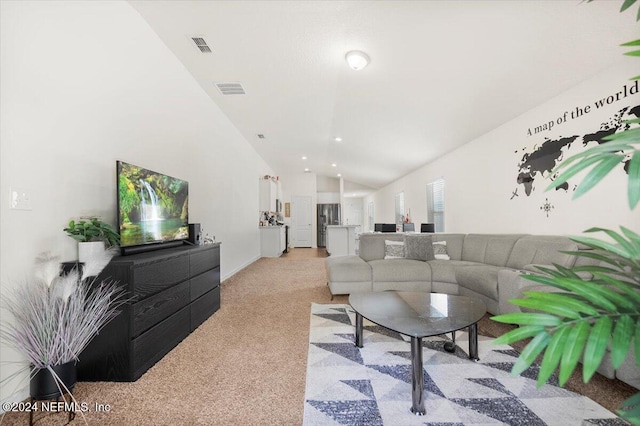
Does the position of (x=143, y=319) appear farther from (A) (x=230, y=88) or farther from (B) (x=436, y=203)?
(B) (x=436, y=203)

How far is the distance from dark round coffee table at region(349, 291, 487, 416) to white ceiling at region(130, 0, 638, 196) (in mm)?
2331

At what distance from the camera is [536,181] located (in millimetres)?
3451

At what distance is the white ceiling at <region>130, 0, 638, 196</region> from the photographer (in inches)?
90.4

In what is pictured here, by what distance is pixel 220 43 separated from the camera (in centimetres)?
304

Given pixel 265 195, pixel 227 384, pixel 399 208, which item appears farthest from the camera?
pixel 399 208

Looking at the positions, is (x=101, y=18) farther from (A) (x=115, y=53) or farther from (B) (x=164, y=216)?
(B) (x=164, y=216)

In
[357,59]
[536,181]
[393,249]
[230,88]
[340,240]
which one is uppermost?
[230,88]

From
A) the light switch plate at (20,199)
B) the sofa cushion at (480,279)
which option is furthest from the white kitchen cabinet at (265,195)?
the light switch plate at (20,199)

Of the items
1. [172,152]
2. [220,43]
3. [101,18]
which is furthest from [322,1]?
[172,152]

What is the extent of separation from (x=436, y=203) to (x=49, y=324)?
20.8 ft

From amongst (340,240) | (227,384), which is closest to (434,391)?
(227,384)

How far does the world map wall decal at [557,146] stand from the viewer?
250 cm

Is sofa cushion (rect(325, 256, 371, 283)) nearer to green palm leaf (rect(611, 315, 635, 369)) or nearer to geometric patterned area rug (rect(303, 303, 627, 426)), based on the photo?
geometric patterned area rug (rect(303, 303, 627, 426))

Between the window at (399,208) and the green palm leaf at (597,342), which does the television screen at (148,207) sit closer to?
the green palm leaf at (597,342)
